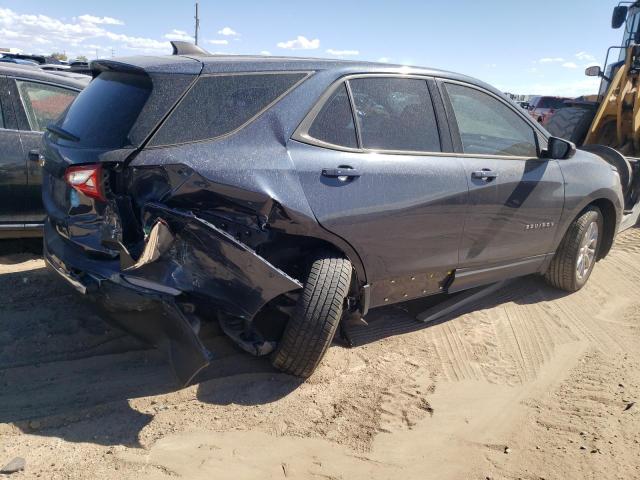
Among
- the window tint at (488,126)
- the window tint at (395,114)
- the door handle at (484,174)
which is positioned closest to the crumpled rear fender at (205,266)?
the window tint at (395,114)

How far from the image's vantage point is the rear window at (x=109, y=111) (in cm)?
313

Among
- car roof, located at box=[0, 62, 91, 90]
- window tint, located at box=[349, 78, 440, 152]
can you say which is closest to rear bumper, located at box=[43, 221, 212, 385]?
window tint, located at box=[349, 78, 440, 152]

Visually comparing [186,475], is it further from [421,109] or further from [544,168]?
[544,168]

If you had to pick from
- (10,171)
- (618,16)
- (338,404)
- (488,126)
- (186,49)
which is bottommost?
(338,404)

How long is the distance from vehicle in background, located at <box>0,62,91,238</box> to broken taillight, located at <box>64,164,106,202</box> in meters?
2.09

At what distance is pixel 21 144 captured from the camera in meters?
4.87

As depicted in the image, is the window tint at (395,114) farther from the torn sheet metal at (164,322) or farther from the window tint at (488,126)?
the torn sheet metal at (164,322)

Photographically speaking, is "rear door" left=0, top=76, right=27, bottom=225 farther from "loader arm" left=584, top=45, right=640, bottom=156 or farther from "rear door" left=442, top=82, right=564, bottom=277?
"loader arm" left=584, top=45, right=640, bottom=156

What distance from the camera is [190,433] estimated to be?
9.73ft

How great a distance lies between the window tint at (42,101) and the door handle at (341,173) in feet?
9.50

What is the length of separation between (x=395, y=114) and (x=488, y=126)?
3.23 feet

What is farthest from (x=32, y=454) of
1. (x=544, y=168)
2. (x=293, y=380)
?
(x=544, y=168)

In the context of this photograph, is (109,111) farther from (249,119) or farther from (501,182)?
(501,182)

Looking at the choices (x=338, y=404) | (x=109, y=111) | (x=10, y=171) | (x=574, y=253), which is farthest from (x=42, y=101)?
(x=574, y=253)
